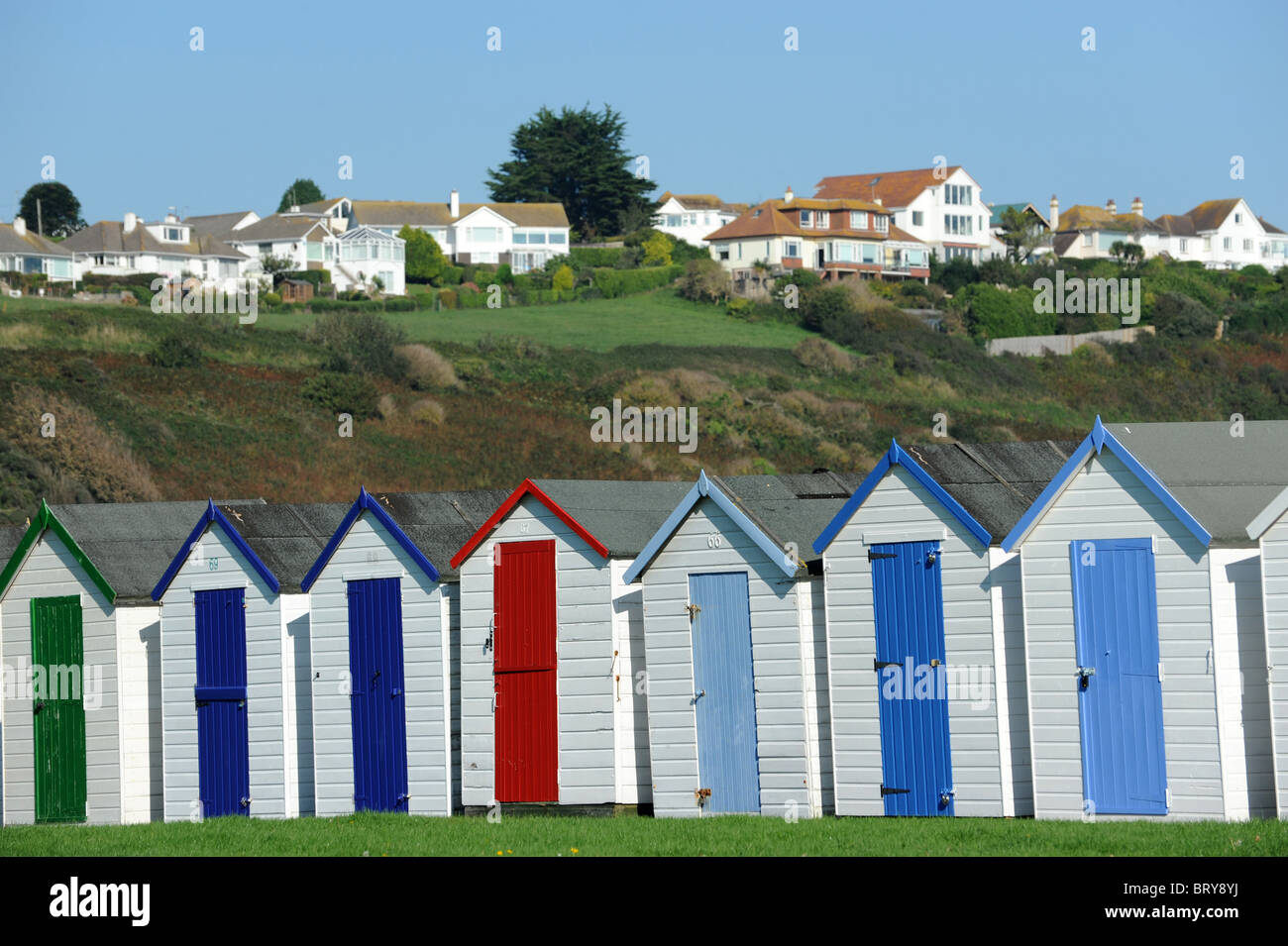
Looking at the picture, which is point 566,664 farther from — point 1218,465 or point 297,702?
point 1218,465

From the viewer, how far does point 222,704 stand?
71.1 ft

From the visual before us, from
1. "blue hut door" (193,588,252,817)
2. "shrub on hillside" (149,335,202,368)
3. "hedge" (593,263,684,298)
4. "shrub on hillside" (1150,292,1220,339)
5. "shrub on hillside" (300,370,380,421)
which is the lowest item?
"blue hut door" (193,588,252,817)

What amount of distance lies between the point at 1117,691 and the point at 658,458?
137 ft

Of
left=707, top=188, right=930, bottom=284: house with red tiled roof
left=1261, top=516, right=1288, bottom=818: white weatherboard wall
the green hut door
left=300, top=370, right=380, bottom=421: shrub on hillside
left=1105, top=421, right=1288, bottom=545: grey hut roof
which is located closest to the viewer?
left=1261, top=516, right=1288, bottom=818: white weatherboard wall

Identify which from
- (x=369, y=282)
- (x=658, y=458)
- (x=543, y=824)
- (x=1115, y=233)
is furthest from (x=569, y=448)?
(x=1115, y=233)

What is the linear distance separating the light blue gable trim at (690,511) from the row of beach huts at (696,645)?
38 millimetres

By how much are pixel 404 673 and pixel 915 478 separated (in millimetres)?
6780

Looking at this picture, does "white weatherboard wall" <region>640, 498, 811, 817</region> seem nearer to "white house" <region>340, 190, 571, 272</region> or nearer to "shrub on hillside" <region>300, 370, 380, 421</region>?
"shrub on hillside" <region>300, 370, 380, 421</region>

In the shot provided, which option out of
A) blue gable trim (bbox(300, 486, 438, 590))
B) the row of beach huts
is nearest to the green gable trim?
the row of beach huts

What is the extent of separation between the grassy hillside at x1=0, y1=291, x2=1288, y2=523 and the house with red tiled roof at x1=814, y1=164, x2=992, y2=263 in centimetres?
3768

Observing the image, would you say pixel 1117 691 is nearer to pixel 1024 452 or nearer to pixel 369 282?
pixel 1024 452

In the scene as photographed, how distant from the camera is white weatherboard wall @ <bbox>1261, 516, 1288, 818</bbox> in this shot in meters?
15.4

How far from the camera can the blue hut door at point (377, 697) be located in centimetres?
2048

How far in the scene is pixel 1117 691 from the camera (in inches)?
640
